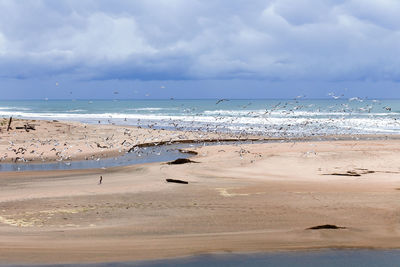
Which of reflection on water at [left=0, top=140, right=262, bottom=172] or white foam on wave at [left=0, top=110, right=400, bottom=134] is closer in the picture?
reflection on water at [left=0, top=140, right=262, bottom=172]

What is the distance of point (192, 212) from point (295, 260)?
139 inches

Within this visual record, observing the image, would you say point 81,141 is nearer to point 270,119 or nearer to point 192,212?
point 192,212

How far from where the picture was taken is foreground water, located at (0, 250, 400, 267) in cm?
840

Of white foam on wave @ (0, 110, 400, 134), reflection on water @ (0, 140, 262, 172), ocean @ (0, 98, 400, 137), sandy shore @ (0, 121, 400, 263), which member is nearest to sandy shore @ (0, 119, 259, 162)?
reflection on water @ (0, 140, 262, 172)

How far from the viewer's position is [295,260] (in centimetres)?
862

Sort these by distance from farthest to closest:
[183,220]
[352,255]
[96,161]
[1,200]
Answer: [96,161]
[1,200]
[183,220]
[352,255]

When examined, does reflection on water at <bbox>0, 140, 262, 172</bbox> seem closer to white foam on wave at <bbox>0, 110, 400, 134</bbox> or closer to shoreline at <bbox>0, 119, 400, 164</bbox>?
shoreline at <bbox>0, 119, 400, 164</bbox>

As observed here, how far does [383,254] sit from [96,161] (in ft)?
55.8

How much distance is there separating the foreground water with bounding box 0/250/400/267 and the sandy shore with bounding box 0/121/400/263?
0.87 feet

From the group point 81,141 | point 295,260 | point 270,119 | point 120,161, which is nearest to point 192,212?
point 295,260

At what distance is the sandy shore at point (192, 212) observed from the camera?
9.23m

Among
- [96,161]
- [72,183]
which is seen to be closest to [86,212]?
[72,183]

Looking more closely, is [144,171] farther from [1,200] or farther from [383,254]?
[383,254]

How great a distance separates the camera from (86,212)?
11.8 metres
